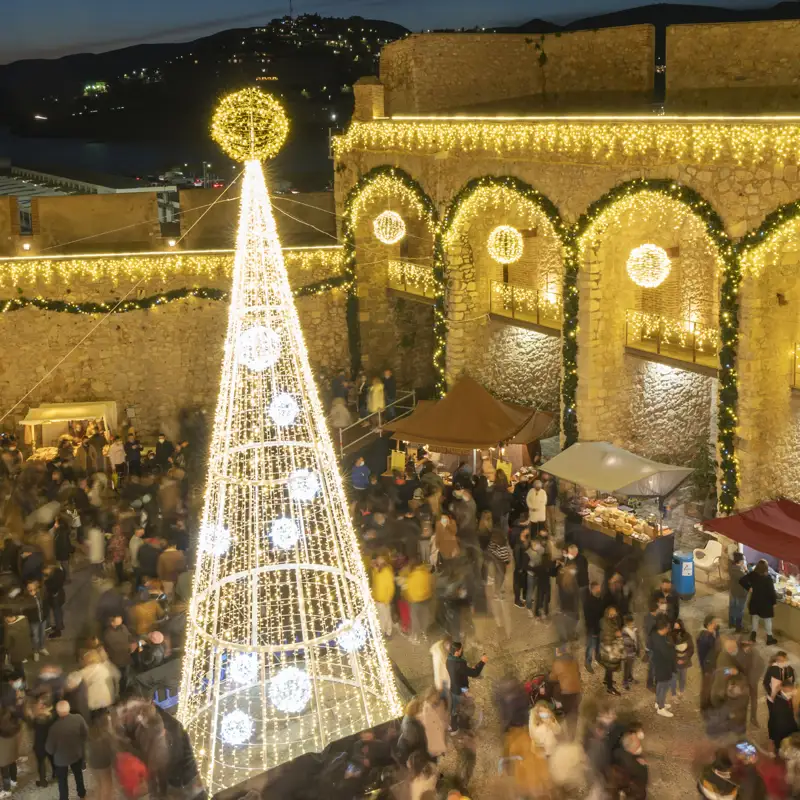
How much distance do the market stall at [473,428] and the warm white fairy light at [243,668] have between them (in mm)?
7248

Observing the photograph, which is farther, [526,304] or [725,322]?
[526,304]

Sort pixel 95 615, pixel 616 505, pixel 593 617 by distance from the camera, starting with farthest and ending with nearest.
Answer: pixel 616 505
pixel 95 615
pixel 593 617

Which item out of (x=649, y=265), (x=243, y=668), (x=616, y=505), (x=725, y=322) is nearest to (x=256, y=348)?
(x=243, y=668)

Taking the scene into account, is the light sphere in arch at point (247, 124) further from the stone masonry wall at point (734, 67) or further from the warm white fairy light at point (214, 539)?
the stone masonry wall at point (734, 67)

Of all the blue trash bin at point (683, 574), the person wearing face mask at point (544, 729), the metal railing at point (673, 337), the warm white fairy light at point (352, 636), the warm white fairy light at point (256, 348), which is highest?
the warm white fairy light at point (256, 348)

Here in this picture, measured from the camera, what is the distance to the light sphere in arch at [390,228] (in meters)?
20.4

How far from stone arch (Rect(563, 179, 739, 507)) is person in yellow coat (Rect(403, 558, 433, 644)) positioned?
6.34 m

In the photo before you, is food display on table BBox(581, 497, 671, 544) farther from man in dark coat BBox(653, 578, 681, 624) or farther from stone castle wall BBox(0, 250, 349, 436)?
stone castle wall BBox(0, 250, 349, 436)

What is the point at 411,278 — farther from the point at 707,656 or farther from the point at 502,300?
the point at 707,656

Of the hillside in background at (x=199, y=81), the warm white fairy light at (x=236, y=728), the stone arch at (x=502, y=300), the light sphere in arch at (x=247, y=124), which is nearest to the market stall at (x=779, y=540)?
the warm white fairy light at (x=236, y=728)

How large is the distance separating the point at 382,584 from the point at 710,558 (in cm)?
487

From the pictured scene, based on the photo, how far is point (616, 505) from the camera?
51.2 feet

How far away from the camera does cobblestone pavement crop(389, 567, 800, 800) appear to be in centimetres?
1005

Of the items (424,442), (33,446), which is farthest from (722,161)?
(33,446)
